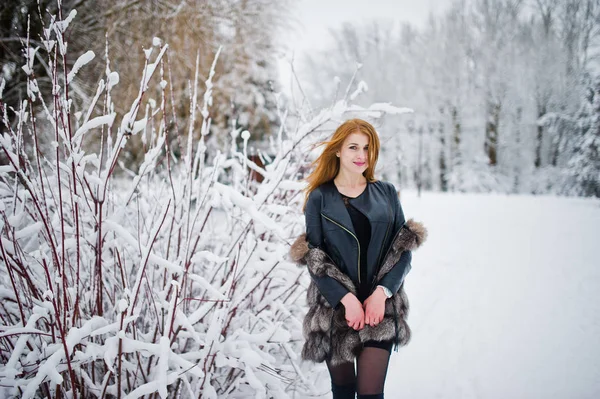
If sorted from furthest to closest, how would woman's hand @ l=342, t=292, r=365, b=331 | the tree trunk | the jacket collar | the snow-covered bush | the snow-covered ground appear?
the tree trunk → the snow-covered ground → the jacket collar → woman's hand @ l=342, t=292, r=365, b=331 → the snow-covered bush

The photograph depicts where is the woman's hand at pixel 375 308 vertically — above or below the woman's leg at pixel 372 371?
above

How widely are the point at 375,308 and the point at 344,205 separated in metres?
0.45

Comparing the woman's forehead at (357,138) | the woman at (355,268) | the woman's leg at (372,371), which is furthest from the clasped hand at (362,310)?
the woman's forehead at (357,138)

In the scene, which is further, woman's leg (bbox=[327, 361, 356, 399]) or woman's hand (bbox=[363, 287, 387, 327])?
woman's leg (bbox=[327, 361, 356, 399])

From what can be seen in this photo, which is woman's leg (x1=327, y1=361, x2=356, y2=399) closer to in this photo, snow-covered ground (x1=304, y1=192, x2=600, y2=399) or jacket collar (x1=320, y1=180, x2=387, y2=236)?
jacket collar (x1=320, y1=180, x2=387, y2=236)

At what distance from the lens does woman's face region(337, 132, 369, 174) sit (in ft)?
4.58

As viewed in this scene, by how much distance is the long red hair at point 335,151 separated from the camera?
4.69 ft

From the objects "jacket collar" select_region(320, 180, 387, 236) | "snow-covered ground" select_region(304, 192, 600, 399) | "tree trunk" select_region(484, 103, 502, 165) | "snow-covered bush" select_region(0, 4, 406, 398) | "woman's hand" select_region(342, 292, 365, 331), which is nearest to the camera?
"snow-covered bush" select_region(0, 4, 406, 398)

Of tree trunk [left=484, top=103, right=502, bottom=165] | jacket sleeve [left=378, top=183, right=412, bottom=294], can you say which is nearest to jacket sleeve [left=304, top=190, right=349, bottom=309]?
jacket sleeve [left=378, top=183, right=412, bottom=294]

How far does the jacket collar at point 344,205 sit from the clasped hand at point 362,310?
0.89 ft

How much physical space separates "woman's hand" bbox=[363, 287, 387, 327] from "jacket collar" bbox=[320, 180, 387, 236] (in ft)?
0.88

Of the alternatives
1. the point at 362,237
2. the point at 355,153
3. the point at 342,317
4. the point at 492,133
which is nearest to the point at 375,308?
the point at 342,317

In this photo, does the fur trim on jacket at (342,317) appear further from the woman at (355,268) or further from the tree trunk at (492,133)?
the tree trunk at (492,133)

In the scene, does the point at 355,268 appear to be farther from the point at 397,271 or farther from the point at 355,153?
the point at 355,153
